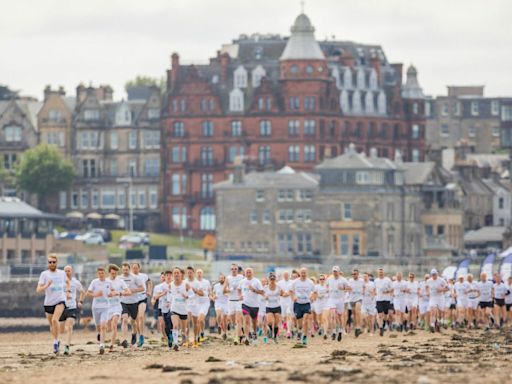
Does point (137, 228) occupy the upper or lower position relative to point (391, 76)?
lower

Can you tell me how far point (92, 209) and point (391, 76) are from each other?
2807 cm

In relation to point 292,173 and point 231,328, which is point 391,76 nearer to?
point 292,173

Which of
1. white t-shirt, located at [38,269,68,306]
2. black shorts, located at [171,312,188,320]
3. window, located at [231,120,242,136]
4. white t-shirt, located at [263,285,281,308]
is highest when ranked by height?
window, located at [231,120,242,136]

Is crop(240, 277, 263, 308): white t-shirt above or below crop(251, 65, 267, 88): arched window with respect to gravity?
below

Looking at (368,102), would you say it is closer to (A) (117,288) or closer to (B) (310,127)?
(B) (310,127)

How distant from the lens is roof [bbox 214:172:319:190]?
169 metres

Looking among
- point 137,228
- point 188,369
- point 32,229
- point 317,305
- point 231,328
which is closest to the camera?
point 188,369

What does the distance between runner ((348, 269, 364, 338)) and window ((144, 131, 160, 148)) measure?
411ft

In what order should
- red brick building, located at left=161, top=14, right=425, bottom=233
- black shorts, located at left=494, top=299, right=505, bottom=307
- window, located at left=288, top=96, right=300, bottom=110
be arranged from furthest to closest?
window, located at left=288, top=96, right=300, bottom=110
red brick building, located at left=161, top=14, right=425, bottom=233
black shorts, located at left=494, top=299, right=505, bottom=307

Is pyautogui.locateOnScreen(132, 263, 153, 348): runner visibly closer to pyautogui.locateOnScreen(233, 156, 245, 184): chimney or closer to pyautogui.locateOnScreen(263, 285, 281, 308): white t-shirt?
pyautogui.locateOnScreen(263, 285, 281, 308): white t-shirt

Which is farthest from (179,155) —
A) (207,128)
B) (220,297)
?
(220,297)

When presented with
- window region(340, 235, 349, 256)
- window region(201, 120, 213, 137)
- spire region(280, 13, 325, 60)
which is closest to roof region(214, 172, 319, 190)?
window region(340, 235, 349, 256)

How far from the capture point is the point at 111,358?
55.7 meters

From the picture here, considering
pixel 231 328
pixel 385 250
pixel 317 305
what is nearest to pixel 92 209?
pixel 385 250
